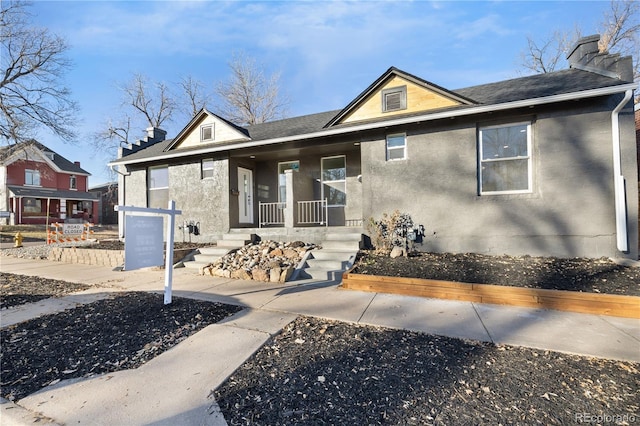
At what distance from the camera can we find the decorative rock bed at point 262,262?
582 centimetres

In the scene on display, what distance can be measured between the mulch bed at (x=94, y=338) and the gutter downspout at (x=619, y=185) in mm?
7486

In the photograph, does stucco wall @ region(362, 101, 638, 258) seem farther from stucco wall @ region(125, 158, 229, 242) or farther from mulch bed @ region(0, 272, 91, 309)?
mulch bed @ region(0, 272, 91, 309)

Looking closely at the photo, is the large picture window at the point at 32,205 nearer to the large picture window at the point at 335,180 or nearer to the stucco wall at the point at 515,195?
the large picture window at the point at 335,180

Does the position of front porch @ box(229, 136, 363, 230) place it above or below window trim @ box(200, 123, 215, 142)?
below

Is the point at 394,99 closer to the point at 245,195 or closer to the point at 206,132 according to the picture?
the point at 245,195

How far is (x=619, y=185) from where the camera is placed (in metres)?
5.54

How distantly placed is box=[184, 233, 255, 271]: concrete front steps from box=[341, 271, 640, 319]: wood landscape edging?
391cm

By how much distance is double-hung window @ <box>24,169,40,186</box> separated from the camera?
25.4m

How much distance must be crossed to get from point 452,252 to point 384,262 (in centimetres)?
204

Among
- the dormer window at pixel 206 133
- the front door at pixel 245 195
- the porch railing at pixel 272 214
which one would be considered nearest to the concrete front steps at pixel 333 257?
the porch railing at pixel 272 214

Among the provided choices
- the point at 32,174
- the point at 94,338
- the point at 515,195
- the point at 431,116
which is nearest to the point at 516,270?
the point at 515,195

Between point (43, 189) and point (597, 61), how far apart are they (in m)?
38.2

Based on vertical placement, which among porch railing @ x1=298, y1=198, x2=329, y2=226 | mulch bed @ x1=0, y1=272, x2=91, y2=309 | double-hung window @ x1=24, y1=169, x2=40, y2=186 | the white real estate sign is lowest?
mulch bed @ x1=0, y1=272, x2=91, y2=309

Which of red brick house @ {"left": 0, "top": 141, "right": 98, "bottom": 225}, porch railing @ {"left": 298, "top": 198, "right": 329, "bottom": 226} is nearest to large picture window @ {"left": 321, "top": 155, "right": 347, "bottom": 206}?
porch railing @ {"left": 298, "top": 198, "right": 329, "bottom": 226}
